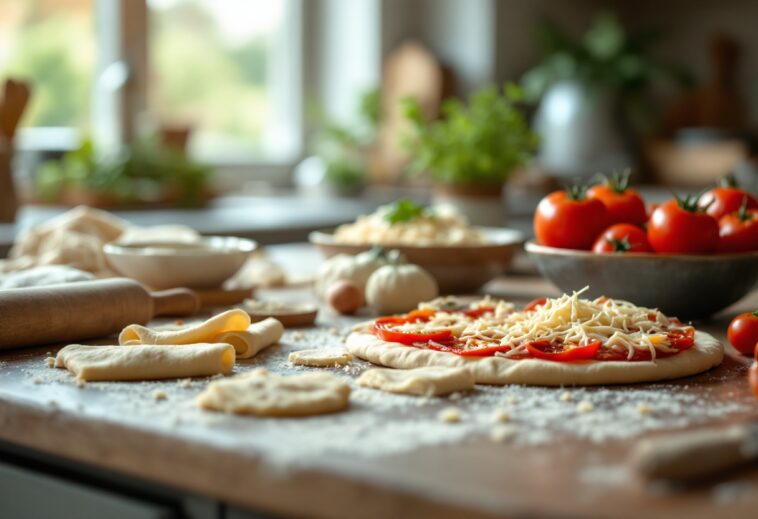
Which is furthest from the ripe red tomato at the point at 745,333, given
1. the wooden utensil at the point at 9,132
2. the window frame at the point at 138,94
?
the window frame at the point at 138,94

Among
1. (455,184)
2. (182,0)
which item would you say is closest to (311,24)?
(182,0)

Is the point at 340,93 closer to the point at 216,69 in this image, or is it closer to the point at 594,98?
the point at 216,69

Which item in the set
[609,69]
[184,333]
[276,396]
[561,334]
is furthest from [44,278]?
[609,69]

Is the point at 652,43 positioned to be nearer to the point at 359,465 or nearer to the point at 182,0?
the point at 182,0

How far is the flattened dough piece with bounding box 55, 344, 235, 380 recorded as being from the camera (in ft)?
3.59

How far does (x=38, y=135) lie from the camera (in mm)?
4145

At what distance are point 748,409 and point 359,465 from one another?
44 cm

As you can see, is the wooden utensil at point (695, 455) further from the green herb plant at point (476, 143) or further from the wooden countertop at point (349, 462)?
the green herb plant at point (476, 143)

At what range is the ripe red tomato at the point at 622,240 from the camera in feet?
4.96

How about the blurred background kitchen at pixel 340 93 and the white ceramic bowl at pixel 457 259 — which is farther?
the blurred background kitchen at pixel 340 93

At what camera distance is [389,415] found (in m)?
0.95

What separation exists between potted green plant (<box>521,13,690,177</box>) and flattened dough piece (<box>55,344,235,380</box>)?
144 inches

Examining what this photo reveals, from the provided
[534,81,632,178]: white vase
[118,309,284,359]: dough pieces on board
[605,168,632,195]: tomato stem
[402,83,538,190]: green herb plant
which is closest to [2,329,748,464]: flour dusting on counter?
[118,309,284,359]: dough pieces on board

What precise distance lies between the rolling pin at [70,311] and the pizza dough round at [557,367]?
0.40 meters
